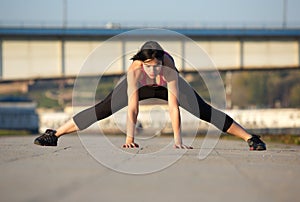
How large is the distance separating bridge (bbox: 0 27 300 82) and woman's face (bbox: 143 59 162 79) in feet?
111

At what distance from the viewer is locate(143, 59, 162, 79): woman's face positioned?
37.2 ft

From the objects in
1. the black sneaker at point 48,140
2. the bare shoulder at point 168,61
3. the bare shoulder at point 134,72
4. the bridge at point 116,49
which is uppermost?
the bare shoulder at point 168,61

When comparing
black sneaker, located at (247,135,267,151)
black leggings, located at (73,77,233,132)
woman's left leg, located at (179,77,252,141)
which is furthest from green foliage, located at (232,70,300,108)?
black leggings, located at (73,77,233,132)

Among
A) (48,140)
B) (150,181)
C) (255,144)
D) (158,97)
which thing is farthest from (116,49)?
(150,181)

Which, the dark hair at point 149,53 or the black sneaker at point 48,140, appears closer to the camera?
the dark hair at point 149,53

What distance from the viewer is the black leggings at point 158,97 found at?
1202 cm

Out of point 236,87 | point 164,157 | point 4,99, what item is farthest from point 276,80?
point 164,157

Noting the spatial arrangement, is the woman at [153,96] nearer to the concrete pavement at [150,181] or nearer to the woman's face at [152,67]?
the woman's face at [152,67]

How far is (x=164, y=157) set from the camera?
10484 mm

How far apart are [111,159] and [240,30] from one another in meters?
41.1

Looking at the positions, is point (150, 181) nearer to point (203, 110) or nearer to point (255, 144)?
point (203, 110)

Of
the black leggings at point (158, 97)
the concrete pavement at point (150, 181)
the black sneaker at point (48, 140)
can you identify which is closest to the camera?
the concrete pavement at point (150, 181)

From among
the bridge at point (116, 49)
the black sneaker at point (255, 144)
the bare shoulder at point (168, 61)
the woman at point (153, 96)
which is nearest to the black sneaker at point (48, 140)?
the woman at point (153, 96)

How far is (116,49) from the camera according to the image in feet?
159
